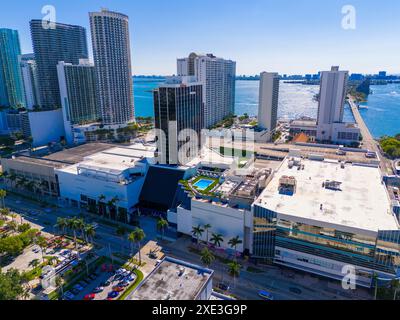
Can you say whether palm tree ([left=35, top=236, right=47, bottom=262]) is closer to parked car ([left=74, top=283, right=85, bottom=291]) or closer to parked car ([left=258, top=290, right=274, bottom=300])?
parked car ([left=74, top=283, right=85, bottom=291])

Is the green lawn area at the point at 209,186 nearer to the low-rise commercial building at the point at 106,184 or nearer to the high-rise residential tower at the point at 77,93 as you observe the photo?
the low-rise commercial building at the point at 106,184

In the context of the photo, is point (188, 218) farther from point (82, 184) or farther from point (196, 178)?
point (82, 184)

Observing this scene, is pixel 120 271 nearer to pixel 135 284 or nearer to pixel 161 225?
pixel 135 284

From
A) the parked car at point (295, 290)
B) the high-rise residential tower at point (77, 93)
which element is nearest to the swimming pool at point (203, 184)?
the parked car at point (295, 290)

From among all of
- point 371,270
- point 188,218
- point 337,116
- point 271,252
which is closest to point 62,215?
point 188,218

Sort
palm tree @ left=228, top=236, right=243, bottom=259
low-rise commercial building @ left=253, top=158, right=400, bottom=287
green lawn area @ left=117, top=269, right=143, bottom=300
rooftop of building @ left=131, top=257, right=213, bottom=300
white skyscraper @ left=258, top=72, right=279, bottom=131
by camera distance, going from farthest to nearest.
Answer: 1. white skyscraper @ left=258, top=72, right=279, bottom=131
2. palm tree @ left=228, top=236, right=243, bottom=259
3. green lawn area @ left=117, top=269, right=143, bottom=300
4. low-rise commercial building @ left=253, top=158, right=400, bottom=287
5. rooftop of building @ left=131, top=257, right=213, bottom=300

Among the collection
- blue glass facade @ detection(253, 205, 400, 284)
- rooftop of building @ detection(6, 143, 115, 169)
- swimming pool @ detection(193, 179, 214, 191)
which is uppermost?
rooftop of building @ detection(6, 143, 115, 169)

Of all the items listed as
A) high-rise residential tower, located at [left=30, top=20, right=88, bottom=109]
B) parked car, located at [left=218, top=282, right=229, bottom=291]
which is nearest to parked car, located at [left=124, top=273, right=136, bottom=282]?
parked car, located at [left=218, top=282, right=229, bottom=291]
